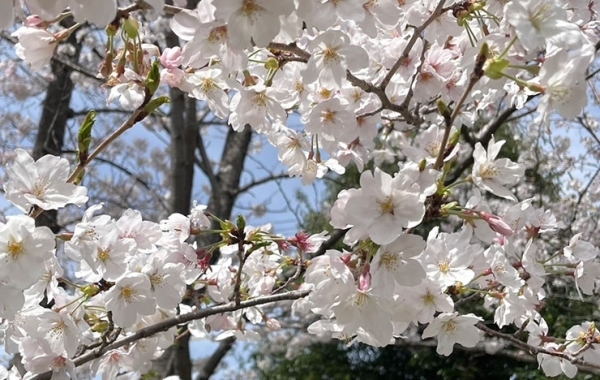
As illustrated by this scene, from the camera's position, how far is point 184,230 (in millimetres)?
1443

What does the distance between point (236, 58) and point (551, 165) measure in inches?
237

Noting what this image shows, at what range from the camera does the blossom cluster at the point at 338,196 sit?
0.94 metres

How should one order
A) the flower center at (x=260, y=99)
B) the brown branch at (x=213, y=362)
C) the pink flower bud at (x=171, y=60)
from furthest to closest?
the brown branch at (x=213, y=362), the flower center at (x=260, y=99), the pink flower bud at (x=171, y=60)

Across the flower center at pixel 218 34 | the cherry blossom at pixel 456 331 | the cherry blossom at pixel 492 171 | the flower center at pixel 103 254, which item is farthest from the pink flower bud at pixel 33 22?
the cherry blossom at pixel 456 331

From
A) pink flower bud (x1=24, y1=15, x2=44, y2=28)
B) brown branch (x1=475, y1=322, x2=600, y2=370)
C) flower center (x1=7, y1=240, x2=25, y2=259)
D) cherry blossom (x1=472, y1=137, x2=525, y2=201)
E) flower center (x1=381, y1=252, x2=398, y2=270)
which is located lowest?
brown branch (x1=475, y1=322, x2=600, y2=370)

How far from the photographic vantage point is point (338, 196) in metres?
1.04

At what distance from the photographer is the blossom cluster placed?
94 centimetres

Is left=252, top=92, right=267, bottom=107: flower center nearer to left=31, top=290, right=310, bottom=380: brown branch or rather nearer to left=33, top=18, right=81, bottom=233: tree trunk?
left=31, top=290, right=310, bottom=380: brown branch

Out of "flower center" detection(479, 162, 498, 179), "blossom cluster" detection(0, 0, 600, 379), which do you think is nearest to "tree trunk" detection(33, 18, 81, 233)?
"blossom cluster" detection(0, 0, 600, 379)

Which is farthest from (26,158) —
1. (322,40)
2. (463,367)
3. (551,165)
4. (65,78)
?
(551,165)

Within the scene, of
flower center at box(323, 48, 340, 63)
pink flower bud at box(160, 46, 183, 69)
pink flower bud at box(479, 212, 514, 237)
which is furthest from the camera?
pink flower bud at box(160, 46, 183, 69)

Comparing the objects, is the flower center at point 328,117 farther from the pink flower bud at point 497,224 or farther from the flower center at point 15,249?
the flower center at point 15,249

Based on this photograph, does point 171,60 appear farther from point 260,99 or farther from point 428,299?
point 428,299

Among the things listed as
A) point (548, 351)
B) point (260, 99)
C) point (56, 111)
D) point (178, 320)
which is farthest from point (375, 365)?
point (260, 99)
